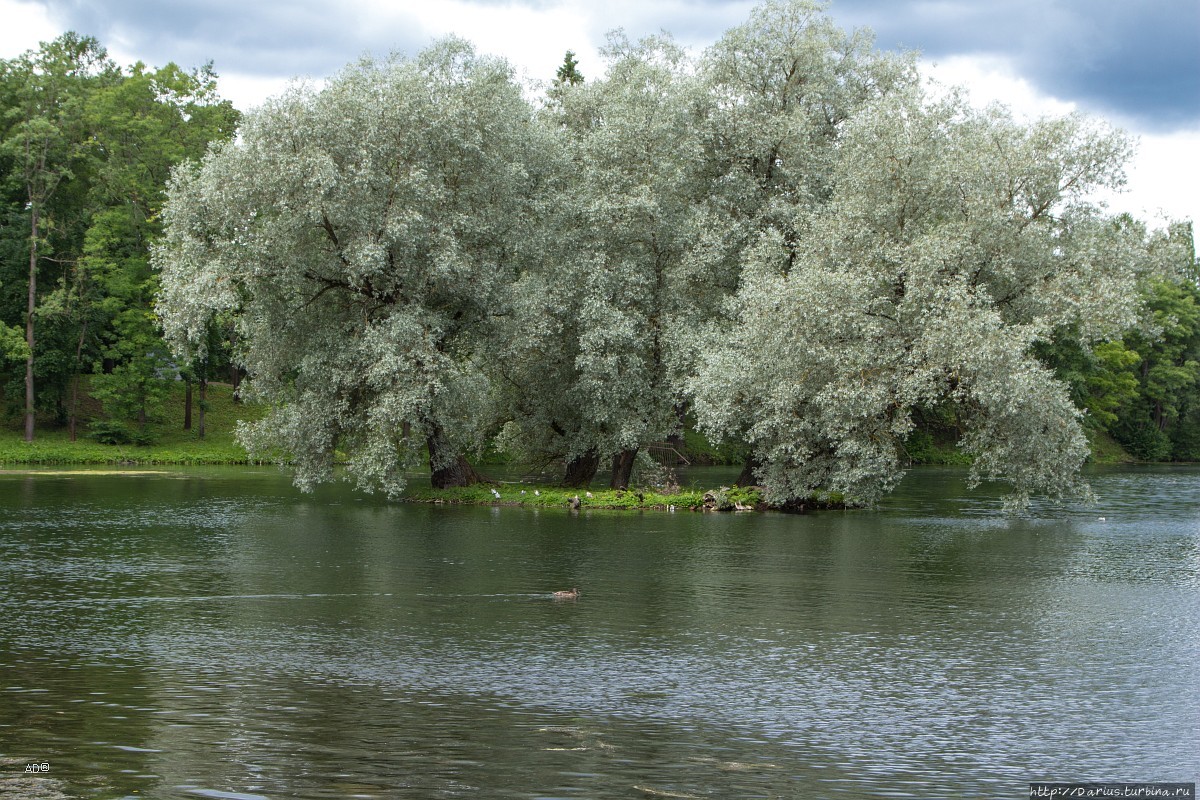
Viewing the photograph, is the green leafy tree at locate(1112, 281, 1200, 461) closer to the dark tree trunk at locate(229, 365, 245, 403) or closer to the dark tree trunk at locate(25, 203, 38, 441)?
the dark tree trunk at locate(229, 365, 245, 403)

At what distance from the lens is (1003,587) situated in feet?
85.6

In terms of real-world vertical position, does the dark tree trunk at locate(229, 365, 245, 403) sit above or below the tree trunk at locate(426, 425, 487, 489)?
above

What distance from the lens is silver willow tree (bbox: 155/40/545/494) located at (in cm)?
3997

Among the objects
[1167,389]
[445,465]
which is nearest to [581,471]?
[445,465]

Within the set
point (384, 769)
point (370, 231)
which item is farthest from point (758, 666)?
point (370, 231)

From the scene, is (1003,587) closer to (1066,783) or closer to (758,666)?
(758,666)

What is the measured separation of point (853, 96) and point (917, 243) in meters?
10.0

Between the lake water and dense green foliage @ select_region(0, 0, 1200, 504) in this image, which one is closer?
the lake water

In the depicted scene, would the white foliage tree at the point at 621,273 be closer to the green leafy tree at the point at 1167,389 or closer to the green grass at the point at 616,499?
the green grass at the point at 616,499

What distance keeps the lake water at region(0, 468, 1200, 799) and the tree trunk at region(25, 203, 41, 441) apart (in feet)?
119

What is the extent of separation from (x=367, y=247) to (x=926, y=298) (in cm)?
1928

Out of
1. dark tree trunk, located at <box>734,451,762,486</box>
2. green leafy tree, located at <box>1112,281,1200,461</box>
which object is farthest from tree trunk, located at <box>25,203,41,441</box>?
green leafy tree, located at <box>1112,281,1200,461</box>

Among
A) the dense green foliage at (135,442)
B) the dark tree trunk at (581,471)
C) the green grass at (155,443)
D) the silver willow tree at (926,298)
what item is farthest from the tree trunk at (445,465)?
the green grass at (155,443)

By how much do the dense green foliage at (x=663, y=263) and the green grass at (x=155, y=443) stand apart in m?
23.1
